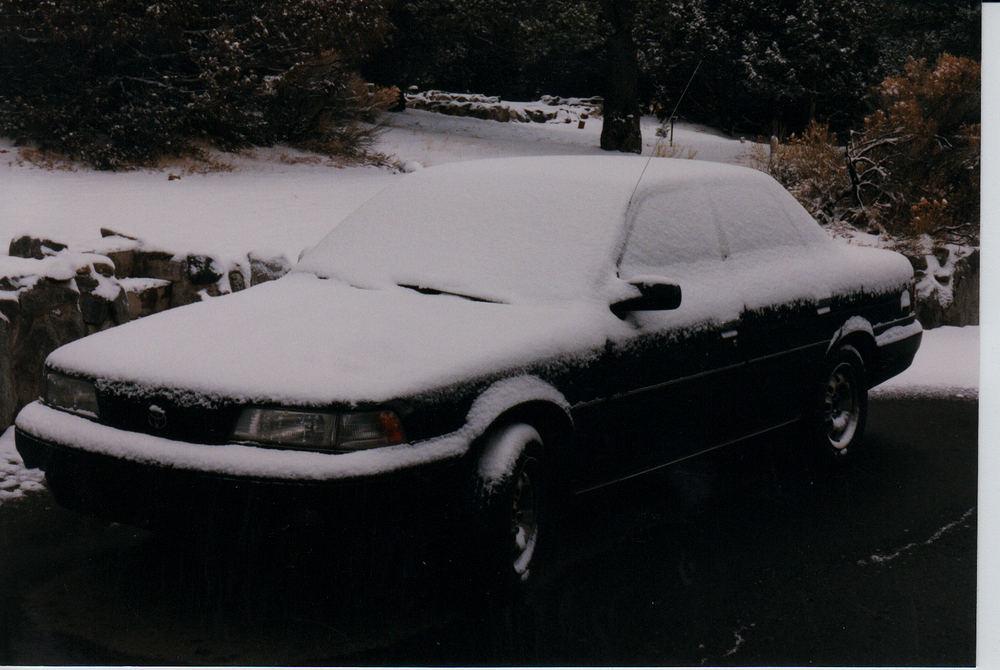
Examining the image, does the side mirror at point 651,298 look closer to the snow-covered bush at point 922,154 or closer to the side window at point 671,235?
the side window at point 671,235

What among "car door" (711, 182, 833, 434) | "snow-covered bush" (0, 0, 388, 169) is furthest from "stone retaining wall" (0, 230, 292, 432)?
"snow-covered bush" (0, 0, 388, 169)

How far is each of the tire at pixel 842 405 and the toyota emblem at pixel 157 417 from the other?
128 inches

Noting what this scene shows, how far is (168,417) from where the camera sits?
3.29m

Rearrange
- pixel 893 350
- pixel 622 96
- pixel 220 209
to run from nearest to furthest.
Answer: pixel 893 350, pixel 220 209, pixel 622 96

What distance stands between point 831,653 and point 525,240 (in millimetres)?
1959

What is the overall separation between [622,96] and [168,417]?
51.7 feet

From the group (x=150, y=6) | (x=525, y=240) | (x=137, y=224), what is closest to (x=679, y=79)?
(x=150, y=6)

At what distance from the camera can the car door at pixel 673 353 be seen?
3900 mm

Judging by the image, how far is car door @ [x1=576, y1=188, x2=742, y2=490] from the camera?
3.90m

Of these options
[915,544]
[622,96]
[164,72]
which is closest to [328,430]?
[915,544]

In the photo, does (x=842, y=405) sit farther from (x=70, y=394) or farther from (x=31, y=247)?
(x=31, y=247)

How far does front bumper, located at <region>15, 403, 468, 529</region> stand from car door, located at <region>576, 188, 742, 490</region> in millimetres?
895

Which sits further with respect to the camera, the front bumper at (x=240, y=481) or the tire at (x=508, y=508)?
the tire at (x=508, y=508)

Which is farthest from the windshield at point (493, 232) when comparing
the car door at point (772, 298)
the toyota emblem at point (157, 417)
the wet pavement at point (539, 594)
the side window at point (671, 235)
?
the toyota emblem at point (157, 417)
